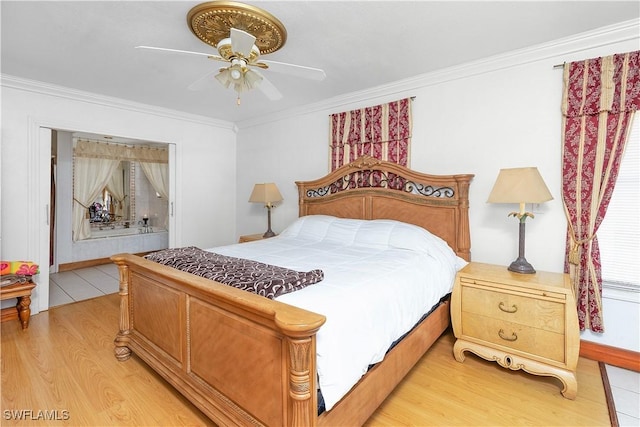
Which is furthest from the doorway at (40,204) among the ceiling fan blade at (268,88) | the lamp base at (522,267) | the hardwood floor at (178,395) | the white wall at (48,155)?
the lamp base at (522,267)

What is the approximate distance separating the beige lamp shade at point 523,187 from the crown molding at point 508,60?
99 cm

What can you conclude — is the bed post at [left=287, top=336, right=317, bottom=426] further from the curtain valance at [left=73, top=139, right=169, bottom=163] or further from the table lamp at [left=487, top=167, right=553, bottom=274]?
the curtain valance at [left=73, top=139, right=169, bottom=163]

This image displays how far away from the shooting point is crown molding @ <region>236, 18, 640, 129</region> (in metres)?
2.19

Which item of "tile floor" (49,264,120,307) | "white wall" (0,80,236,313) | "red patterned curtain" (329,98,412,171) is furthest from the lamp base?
"tile floor" (49,264,120,307)

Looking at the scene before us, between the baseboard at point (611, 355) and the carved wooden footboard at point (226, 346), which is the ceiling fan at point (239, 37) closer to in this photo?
the carved wooden footboard at point (226, 346)

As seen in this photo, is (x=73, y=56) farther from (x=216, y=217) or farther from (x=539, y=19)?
(x=539, y=19)

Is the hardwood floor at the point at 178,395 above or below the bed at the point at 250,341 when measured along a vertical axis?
below

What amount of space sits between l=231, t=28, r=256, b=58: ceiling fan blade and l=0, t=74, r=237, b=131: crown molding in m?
2.79

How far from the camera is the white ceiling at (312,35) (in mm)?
1960

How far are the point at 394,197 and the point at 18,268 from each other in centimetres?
375

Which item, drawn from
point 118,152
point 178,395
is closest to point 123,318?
point 178,395

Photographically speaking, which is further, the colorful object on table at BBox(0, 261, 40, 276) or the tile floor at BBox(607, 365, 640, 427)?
the colorful object on table at BBox(0, 261, 40, 276)

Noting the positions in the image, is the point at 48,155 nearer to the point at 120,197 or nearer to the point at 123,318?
the point at 123,318

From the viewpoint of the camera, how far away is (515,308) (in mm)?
2064
